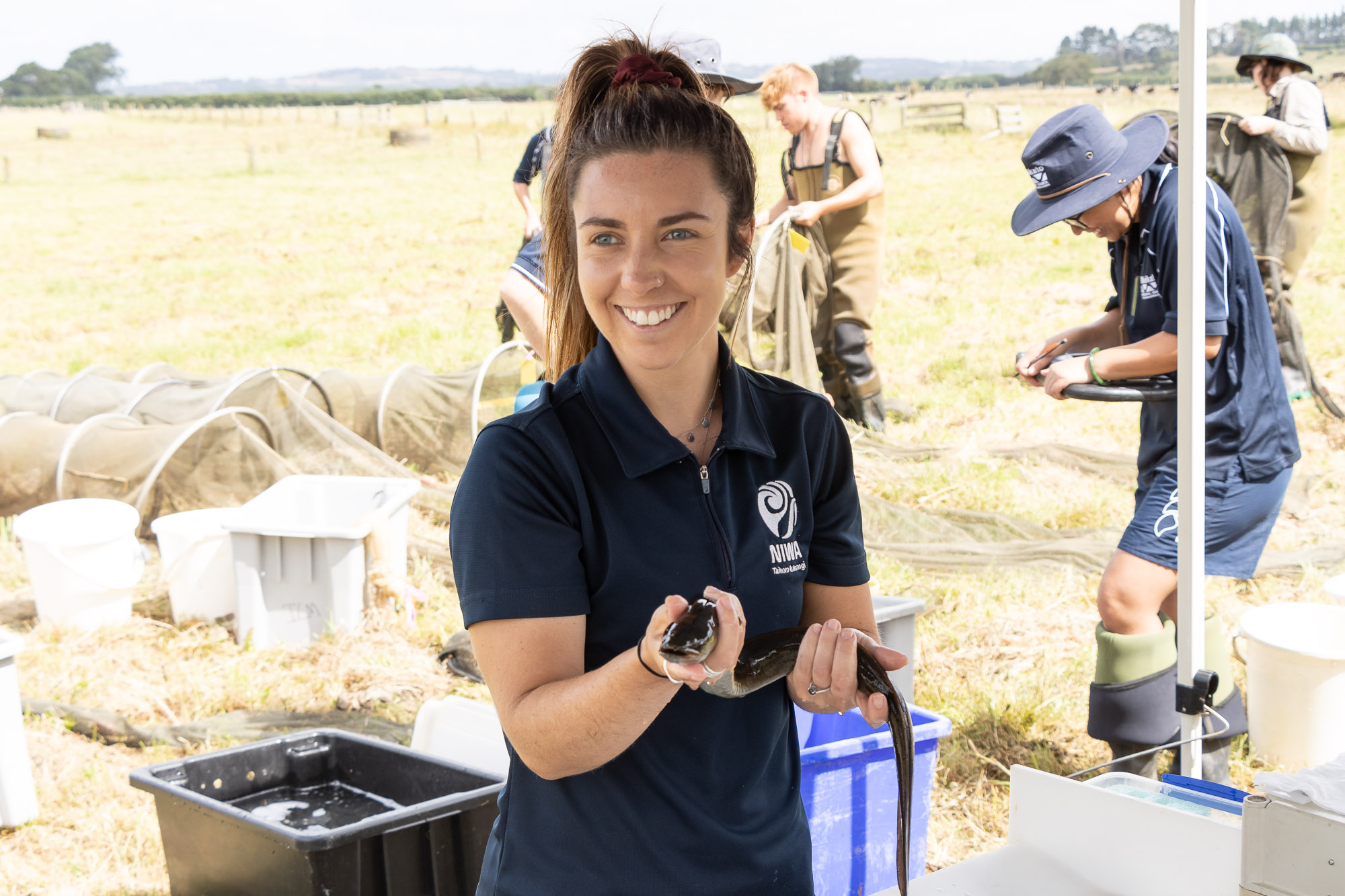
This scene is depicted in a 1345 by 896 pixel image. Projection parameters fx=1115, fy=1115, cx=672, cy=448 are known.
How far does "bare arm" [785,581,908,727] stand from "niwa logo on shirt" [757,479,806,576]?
8 centimetres

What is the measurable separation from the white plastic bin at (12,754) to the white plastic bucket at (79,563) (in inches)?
54.9

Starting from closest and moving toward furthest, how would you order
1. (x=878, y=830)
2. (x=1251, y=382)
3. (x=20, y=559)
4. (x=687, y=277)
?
(x=687, y=277)
(x=878, y=830)
(x=1251, y=382)
(x=20, y=559)

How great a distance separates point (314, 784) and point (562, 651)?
221 centimetres

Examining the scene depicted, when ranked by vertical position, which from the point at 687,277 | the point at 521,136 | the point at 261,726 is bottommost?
the point at 261,726

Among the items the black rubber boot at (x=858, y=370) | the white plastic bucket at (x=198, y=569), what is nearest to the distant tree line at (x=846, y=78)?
the black rubber boot at (x=858, y=370)

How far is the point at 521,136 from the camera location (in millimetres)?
34031

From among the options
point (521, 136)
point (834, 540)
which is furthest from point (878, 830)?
point (521, 136)

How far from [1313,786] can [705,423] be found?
2.82 feet

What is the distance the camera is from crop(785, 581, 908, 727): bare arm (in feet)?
4.24

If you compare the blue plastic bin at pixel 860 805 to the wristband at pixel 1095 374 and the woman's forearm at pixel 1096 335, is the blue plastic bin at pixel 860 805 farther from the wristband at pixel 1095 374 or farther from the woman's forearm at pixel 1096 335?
the woman's forearm at pixel 1096 335

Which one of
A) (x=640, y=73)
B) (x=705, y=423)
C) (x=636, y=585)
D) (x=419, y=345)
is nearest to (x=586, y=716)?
(x=636, y=585)

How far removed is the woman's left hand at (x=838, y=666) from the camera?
1291mm

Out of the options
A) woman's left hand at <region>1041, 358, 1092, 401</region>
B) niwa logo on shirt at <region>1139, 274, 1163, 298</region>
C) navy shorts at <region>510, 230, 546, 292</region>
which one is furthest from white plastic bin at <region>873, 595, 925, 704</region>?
navy shorts at <region>510, 230, 546, 292</region>

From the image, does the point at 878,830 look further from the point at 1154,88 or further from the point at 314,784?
the point at 1154,88
